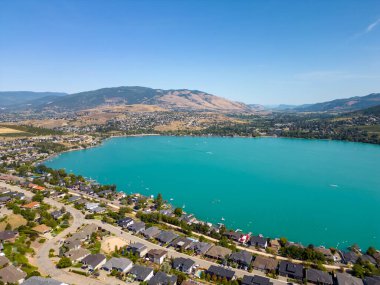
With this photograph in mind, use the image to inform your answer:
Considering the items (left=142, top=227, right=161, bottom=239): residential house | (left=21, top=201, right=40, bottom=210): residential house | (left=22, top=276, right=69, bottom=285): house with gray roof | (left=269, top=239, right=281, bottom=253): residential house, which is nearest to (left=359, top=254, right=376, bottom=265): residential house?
(left=269, top=239, right=281, bottom=253): residential house

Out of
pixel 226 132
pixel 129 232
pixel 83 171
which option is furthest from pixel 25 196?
pixel 226 132

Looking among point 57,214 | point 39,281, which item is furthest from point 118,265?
point 57,214

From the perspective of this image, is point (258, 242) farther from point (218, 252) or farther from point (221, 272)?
point (221, 272)

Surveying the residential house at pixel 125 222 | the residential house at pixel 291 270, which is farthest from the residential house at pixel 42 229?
the residential house at pixel 291 270

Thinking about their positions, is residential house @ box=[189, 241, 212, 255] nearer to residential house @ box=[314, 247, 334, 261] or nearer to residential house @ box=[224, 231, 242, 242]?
residential house @ box=[224, 231, 242, 242]

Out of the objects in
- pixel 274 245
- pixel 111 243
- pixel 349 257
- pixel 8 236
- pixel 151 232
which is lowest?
pixel 274 245

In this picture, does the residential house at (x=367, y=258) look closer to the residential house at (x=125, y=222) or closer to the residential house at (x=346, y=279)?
the residential house at (x=346, y=279)
